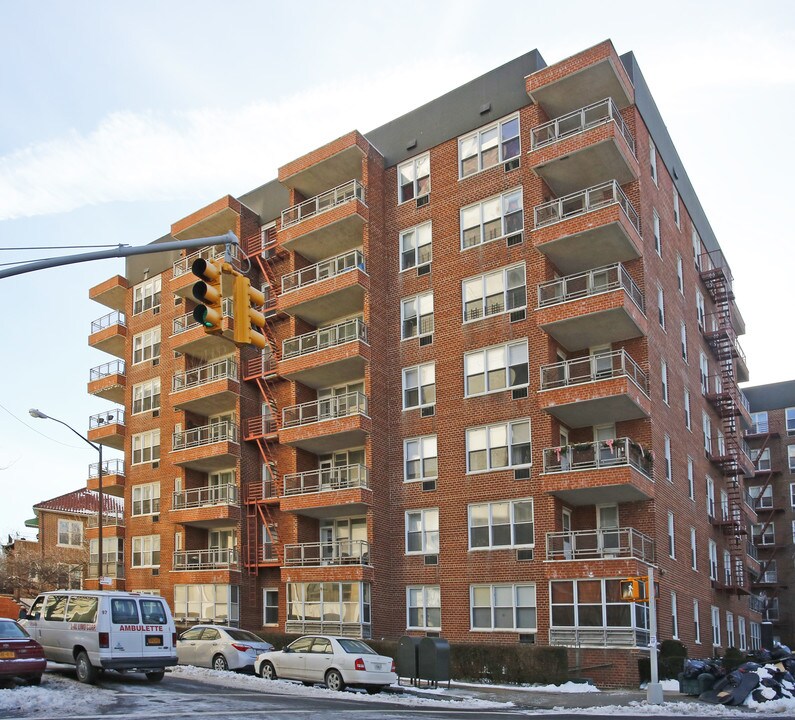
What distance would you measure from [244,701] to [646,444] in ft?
57.5

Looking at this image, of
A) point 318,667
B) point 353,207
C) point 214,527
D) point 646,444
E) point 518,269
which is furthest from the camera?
point 214,527

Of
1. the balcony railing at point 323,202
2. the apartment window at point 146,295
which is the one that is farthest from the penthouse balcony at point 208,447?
the balcony railing at point 323,202

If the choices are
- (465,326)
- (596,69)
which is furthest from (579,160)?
(465,326)

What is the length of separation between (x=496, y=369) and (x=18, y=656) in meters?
19.2

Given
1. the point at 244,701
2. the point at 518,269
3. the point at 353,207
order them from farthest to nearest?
1. the point at 353,207
2. the point at 518,269
3. the point at 244,701

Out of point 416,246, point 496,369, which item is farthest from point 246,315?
point 416,246

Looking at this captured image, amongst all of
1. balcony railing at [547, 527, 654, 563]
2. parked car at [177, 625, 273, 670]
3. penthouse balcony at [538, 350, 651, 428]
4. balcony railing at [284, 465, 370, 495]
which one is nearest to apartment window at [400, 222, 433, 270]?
penthouse balcony at [538, 350, 651, 428]

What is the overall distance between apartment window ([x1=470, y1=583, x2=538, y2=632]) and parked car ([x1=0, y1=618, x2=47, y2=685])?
1627 cm

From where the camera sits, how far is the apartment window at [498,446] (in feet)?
107

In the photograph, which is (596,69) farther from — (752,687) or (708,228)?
(752,687)

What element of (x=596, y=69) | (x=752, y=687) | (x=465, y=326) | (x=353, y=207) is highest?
(x=596, y=69)

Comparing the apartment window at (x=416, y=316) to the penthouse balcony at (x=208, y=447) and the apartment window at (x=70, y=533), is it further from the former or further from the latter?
the apartment window at (x=70, y=533)

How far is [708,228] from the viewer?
4797cm

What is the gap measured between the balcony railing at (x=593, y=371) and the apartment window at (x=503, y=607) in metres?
6.85
